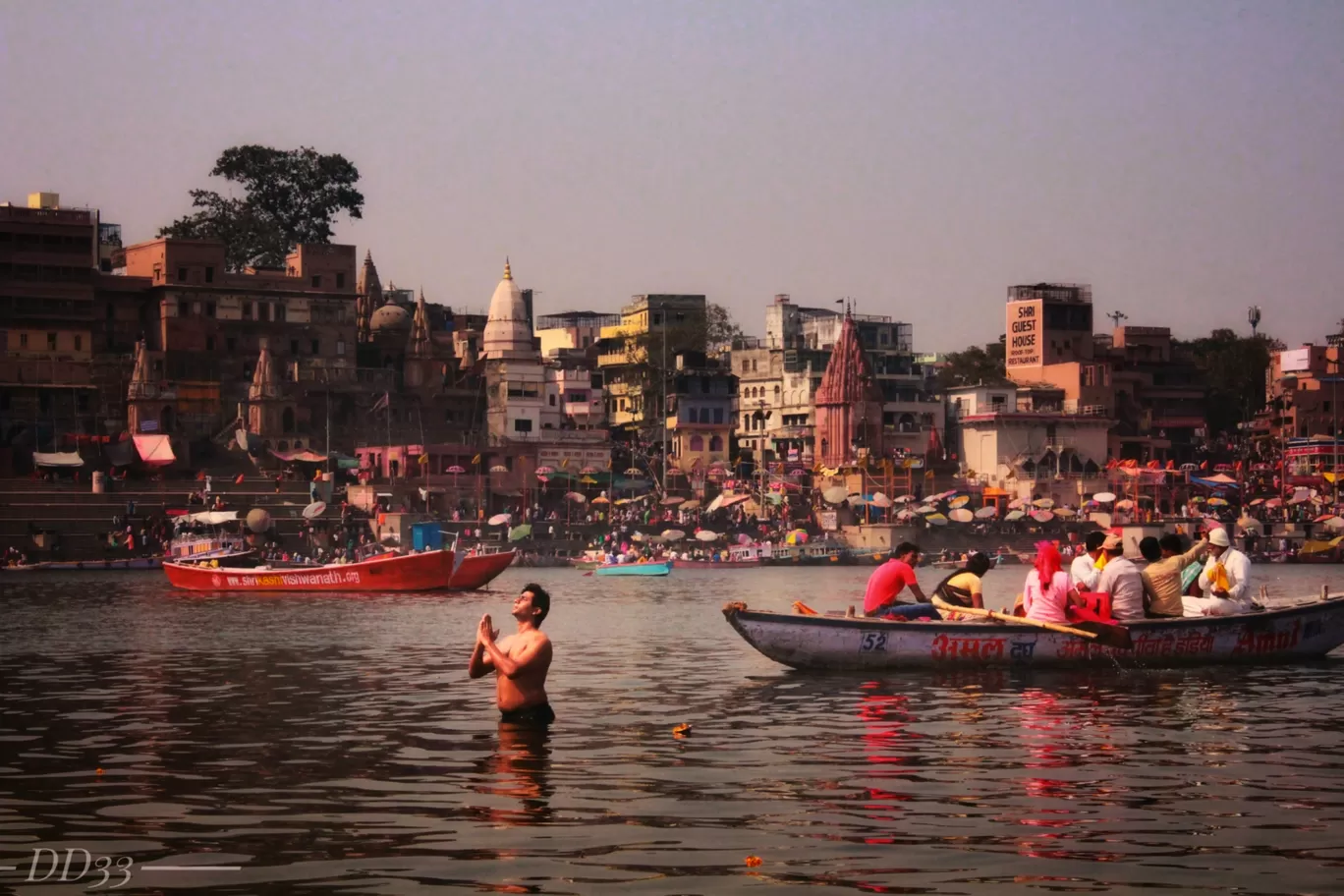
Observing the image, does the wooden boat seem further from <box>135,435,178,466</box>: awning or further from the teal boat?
<box>135,435,178,466</box>: awning

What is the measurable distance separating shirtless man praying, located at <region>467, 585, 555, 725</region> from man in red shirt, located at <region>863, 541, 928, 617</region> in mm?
7930

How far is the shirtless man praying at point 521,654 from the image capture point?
15.7m

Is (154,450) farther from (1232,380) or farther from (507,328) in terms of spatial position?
(1232,380)

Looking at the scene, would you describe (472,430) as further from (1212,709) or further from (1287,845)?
(1287,845)

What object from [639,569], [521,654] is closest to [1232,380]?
[639,569]

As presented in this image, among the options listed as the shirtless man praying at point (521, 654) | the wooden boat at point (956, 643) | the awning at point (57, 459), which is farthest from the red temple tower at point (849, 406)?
the shirtless man praying at point (521, 654)

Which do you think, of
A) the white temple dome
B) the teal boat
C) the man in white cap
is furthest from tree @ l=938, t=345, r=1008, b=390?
the man in white cap

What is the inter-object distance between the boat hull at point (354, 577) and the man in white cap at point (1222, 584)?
1386 inches

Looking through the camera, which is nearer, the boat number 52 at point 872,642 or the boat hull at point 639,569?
the boat number 52 at point 872,642

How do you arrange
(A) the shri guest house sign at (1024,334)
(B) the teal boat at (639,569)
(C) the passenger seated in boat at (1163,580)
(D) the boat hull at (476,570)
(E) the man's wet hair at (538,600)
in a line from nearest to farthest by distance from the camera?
(E) the man's wet hair at (538,600), (C) the passenger seated in boat at (1163,580), (D) the boat hull at (476,570), (B) the teal boat at (639,569), (A) the shri guest house sign at (1024,334)

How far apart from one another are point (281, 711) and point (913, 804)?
31.6 feet

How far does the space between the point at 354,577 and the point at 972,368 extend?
78.4 meters

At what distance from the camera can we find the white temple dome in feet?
354

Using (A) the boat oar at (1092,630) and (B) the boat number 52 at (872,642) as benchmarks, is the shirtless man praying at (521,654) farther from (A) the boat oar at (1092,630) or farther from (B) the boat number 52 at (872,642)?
(A) the boat oar at (1092,630)
